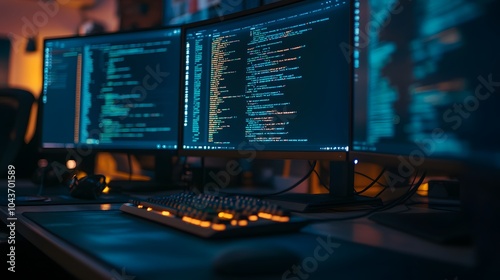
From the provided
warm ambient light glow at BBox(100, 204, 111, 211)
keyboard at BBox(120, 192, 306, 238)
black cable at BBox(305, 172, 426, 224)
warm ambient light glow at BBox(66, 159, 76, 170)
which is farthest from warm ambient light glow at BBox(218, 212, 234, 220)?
warm ambient light glow at BBox(66, 159, 76, 170)

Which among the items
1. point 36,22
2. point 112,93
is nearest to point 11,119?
point 112,93

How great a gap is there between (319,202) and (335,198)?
84 mm

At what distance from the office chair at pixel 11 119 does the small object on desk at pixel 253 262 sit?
5.25 feet

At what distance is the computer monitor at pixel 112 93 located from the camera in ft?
4.94

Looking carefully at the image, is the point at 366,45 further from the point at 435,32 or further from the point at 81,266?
the point at 81,266

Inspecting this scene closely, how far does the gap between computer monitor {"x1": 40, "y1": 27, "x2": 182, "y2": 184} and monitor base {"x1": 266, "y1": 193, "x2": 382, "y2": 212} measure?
49 cm

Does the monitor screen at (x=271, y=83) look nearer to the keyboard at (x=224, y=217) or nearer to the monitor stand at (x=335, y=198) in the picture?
the monitor stand at (x=335, y=198)

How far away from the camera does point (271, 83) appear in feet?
3.85

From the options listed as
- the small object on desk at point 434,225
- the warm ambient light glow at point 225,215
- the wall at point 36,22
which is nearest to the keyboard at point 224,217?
the warm ambient light glow at point 225,215

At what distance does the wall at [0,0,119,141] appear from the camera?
11.7 ft

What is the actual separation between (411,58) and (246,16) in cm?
57

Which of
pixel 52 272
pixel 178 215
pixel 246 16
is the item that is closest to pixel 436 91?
pixel 178 215

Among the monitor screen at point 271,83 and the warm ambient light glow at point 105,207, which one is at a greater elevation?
the monitor screen at point 271,83

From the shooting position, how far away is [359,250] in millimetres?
625
